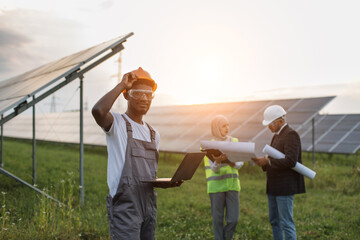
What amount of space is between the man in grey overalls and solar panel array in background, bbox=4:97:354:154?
7.67 m

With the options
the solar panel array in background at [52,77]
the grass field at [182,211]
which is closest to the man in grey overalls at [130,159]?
the grass field at [182,211]

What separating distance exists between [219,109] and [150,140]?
13.3 meters

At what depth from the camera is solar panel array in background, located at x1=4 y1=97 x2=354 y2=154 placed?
464 inches

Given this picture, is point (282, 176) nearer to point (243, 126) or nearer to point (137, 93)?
point (137, 93)

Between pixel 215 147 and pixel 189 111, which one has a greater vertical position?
pixel 189 111

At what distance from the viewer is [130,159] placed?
2.45 meters

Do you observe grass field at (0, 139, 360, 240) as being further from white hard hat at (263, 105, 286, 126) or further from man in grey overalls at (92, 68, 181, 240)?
man in grey overalls at (92, 68, 181, 240)

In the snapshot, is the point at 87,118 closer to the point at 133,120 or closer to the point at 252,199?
the point at 252,199

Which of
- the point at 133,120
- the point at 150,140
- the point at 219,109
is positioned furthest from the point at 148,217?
the point at 219,109

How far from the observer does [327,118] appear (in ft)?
72.2

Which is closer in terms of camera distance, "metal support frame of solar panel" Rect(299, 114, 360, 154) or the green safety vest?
the green safety vest

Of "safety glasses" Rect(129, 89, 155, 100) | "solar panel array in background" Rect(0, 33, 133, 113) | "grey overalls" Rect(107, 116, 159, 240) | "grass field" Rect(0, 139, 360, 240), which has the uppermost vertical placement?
"solar panel array in background" Rect(0, 33, 133, 113)

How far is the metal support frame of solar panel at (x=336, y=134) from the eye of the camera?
50.7ft

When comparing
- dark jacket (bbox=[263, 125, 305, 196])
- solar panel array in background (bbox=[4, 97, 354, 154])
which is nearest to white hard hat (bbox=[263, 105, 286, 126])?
dark jacket (bbox=[263, 125, 305, 196])
